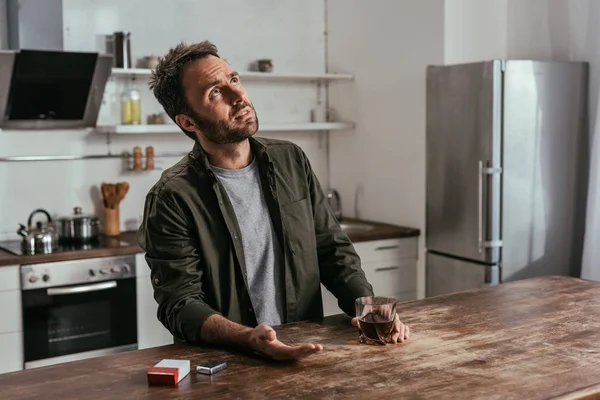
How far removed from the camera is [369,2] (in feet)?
15.9

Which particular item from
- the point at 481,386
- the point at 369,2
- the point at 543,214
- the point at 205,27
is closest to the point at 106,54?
the point at 205,27

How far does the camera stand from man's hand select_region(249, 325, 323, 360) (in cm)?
185

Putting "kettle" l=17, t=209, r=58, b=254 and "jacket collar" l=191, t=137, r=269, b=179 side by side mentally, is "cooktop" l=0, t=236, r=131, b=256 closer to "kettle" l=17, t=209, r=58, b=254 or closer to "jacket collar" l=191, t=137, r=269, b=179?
"kettle" l=17, t=209, r=58, b=254

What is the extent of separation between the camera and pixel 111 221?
4.46 meters

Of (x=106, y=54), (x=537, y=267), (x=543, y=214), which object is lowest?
(x=537, y=267)

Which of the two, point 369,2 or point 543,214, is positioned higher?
point 369,2

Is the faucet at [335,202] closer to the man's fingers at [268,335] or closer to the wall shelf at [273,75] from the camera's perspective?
the wall shelf at [273,75]

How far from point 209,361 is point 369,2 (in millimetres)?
3369

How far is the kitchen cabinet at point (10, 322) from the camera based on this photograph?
3689 mm

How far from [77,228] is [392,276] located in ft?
5.73

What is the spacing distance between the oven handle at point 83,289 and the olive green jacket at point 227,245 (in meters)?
1.61

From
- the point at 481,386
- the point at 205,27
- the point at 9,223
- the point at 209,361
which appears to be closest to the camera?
the point at 481,386

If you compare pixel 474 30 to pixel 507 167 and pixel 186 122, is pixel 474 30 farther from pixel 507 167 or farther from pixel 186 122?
pixel 186 122

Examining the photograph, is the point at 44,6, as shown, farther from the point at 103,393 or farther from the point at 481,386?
the point at 481,386
